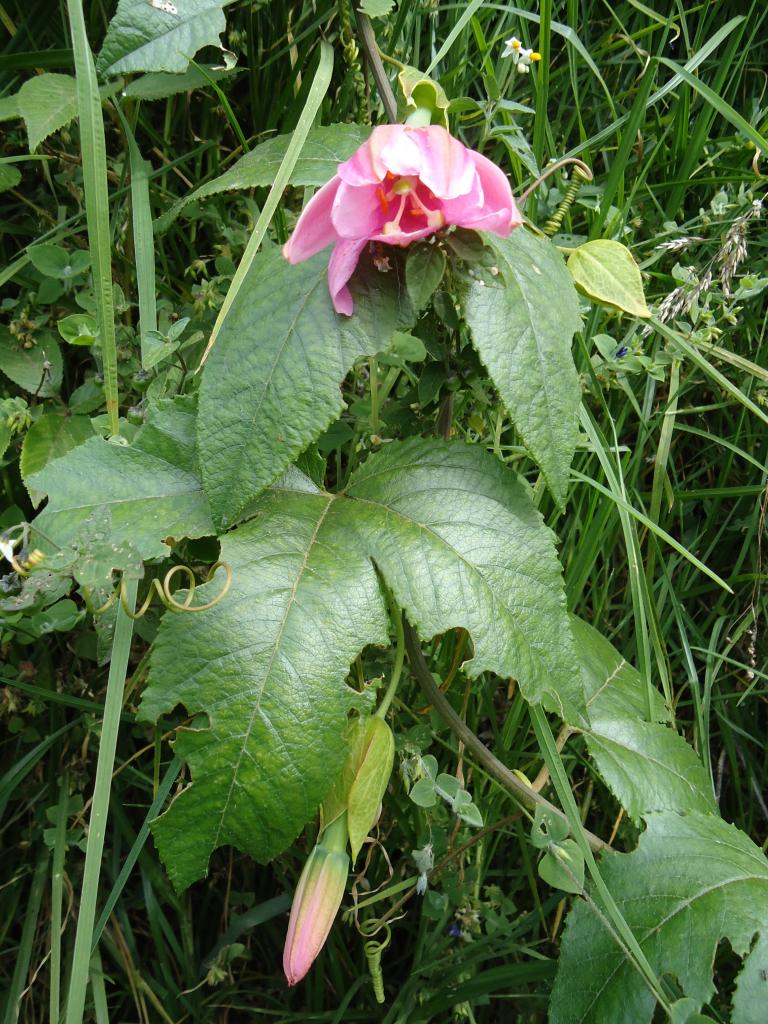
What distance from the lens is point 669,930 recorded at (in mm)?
819

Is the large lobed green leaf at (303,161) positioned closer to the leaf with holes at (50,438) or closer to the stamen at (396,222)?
the stamen at (396,222)

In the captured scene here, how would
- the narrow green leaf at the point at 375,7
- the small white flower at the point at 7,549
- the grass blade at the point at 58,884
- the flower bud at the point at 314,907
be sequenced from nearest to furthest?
the small white flower at the point at 7,549, the flower bud at the point at 314,907, the narrow green leaf at the point at 375,7, the grass blade at the point at 58,884

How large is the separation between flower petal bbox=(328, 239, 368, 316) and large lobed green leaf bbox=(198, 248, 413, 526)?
1 centimetres

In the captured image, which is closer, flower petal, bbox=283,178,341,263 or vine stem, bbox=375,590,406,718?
flower petal, bbox=283,178,341,263

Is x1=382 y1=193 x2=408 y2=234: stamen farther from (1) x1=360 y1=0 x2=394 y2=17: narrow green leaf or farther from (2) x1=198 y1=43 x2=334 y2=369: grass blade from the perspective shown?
(1) x1=360 y1=0 x2=394 y2=17: narrow green leaf

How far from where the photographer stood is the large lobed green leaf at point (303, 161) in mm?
859

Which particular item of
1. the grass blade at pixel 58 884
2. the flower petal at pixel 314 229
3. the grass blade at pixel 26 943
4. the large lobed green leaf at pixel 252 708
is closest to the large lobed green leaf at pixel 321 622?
the large lobed green leaf at pixel 252 708

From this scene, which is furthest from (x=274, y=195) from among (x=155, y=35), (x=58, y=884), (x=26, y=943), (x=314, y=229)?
(x=26, y=943)

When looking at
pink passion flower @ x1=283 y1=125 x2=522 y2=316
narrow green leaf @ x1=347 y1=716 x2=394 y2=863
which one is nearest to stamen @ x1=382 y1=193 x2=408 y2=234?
pink passion flower @ x1=283 y1=125 x2=522 y2=316

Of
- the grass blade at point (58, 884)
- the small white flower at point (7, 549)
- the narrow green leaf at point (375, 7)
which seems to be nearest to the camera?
the small white flower at point (7, 549)

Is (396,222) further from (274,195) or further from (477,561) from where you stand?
(477,561)

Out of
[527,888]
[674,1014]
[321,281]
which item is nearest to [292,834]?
[674,1014]

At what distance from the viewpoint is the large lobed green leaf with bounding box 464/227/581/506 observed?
30.3 inches

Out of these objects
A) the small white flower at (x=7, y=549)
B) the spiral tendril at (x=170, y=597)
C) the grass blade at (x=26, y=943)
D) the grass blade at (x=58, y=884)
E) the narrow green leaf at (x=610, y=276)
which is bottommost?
the grass blade at (x=26, y=943)
